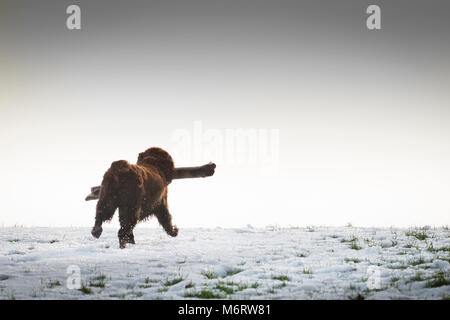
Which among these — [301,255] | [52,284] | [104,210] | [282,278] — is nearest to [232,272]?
[282,278]

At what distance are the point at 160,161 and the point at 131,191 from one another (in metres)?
1.58

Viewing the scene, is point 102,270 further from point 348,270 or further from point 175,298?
point 348,270

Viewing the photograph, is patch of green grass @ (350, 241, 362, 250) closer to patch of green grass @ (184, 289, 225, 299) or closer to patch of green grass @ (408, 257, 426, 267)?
patch of green grass @ (408, 257, 426, 267)

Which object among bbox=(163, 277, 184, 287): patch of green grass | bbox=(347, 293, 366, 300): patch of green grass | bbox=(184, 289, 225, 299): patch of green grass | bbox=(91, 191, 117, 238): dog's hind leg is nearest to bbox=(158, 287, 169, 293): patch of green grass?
bbox=(163, 277, 184, 287): patch of green grass

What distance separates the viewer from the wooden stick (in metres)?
9.52

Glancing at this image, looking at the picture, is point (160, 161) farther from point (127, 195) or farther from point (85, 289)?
point (85, 289)

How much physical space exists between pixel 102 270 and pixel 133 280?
0.80 meters

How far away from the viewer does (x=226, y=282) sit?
19.4ft

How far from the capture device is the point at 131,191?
8.30 m

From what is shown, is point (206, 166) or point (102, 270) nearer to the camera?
point (102, 270)

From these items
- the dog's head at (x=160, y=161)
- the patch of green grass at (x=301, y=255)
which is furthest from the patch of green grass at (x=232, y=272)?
the dog's head at (x=160, y=161)

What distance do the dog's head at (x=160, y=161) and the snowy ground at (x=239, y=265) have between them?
5.26 ft

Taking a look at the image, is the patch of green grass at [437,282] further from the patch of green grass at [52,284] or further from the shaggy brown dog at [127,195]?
the shaggy brown dog at [127,195]
